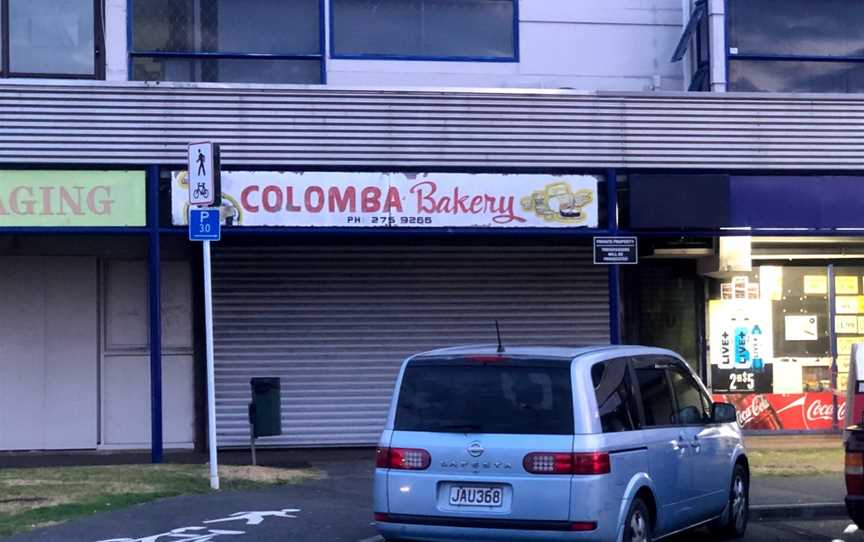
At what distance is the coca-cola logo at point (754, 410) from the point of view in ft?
56.7

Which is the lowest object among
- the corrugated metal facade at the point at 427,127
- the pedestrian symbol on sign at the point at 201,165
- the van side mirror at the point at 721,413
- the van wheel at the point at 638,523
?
the van wheel at the point at 638,523

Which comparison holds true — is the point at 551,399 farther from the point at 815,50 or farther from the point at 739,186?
the point at 815,50

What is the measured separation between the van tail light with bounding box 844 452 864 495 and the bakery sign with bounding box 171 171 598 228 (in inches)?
234

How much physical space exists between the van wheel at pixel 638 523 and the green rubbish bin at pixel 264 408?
6.44 m

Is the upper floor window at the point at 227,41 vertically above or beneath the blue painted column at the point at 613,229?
above

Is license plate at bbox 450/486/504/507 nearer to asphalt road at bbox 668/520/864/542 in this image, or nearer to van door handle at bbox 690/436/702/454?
van door handle at bbox 690/436/702/454

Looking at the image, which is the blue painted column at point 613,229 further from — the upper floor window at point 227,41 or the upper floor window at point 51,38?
the upper floor window at point 51,38

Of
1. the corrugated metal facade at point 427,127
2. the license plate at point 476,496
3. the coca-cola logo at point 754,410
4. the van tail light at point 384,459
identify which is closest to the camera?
the license plate at point 476,496

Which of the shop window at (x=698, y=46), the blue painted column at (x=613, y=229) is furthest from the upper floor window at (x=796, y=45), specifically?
the blue painted column at (x=613, y=229)

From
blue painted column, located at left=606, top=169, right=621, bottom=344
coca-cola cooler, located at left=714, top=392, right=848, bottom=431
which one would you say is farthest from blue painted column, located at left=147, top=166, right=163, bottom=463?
coca-cola cooler, located at left=714, top=392, right=848, bottom=431

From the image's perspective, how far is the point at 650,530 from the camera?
8.71 metres

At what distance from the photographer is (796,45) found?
16.4m

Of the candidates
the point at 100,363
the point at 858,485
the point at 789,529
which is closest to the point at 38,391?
the point at 100,363

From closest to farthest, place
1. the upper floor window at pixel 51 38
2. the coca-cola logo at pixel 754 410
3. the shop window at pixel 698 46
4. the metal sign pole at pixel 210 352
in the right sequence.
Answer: the metal sign pole at pixel 210 352 → the upper floor window at pixel 51 38 → the shop window at pixel 698 46 → the coca-cola logo at pixel 754 410
